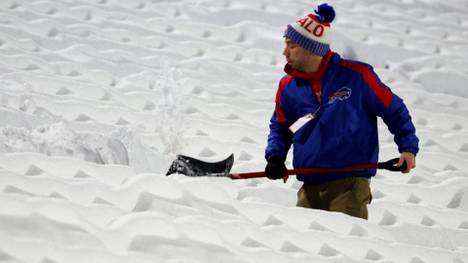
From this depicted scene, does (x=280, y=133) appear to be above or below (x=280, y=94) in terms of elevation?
below

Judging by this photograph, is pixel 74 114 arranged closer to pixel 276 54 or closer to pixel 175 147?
pixel 175 147

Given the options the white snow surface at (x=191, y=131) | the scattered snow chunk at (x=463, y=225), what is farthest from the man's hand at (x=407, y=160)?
the scattered snow chunk at (x=463, y=225)

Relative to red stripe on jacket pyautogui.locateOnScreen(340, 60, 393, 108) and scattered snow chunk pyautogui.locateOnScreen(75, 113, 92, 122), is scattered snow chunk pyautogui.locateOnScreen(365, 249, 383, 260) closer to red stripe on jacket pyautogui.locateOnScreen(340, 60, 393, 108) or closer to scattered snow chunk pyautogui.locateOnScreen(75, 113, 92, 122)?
red stripe on jacket pyautogui.locateOnScreen(340, 60, 393, 108)

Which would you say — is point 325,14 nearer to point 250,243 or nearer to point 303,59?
point 303,59

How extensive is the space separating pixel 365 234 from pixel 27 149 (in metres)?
1.70

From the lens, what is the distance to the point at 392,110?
3.84 m

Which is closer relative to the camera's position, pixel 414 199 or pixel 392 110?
pixel 392 110

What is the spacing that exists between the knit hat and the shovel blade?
2.65 feet

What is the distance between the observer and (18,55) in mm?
6035

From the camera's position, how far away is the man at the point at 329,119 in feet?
12.6

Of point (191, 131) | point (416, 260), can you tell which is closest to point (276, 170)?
point (416, 260)

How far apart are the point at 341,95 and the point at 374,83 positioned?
17 centimetres

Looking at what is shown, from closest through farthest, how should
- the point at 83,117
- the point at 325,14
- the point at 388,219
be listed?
the point at 325,14
the point at 388,219
the point at 83,117

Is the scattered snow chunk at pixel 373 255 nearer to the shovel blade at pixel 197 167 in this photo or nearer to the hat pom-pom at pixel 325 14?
the shovel blade at pixel 197 167
